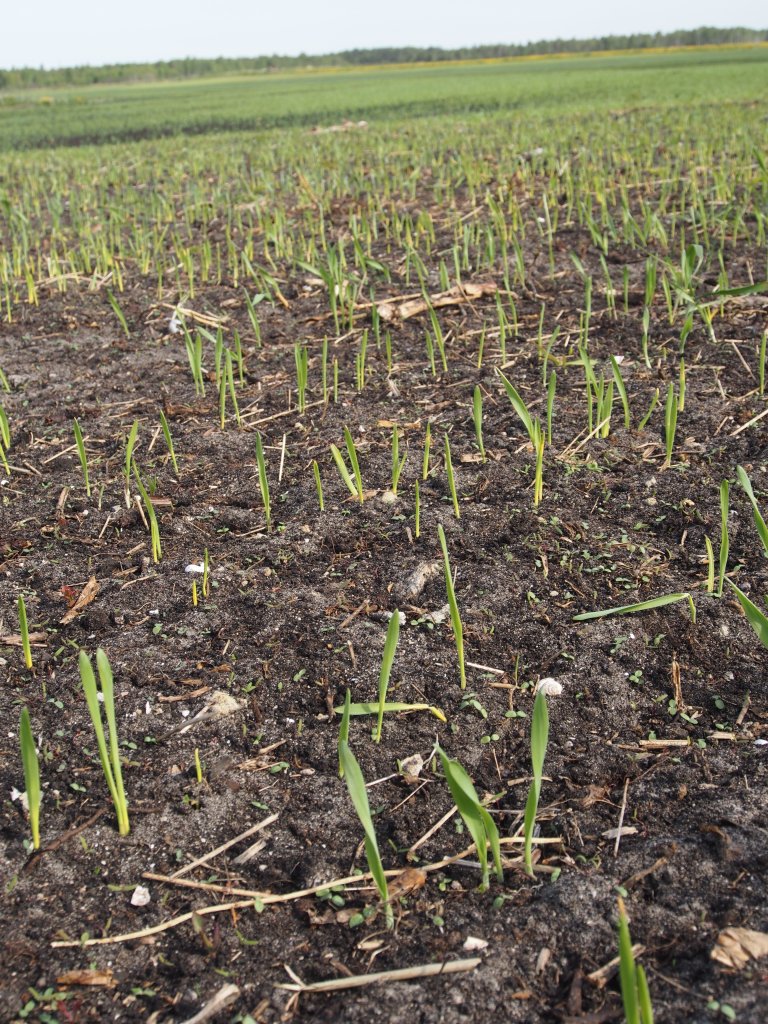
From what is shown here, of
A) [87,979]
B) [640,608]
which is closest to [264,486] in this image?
[640,608]

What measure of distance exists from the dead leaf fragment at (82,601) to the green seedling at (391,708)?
720mm

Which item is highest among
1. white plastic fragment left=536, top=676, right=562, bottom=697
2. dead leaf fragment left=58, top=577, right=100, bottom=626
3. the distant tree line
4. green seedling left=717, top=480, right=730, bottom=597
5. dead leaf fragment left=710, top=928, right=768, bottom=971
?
the distant tree line

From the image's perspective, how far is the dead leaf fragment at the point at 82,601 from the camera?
1985mm

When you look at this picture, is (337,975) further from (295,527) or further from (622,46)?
(622,46)

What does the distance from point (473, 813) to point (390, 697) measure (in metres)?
0.52

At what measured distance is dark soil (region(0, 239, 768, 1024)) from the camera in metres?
1.19

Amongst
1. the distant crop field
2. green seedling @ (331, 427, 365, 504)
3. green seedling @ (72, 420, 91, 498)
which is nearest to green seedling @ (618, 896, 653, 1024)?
green seedling @ (331, 427, 365, 504)

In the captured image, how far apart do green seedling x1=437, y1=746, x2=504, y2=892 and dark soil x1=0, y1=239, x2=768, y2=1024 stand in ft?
0.20

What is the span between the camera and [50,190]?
7.94 m

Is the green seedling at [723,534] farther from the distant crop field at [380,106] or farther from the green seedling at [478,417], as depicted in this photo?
the distant crop field at [380,106]

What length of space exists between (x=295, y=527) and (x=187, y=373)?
1428 mm

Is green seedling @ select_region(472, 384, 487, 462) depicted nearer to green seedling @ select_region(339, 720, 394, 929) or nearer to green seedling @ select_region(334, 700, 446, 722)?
green seedling @ select_region(334, 700, 446, 722)

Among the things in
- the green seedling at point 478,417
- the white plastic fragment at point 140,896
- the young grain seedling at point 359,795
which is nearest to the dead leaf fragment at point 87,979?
the white plastic fragment at point 140,896

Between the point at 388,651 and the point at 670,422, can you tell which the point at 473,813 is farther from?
the point at 670,422
